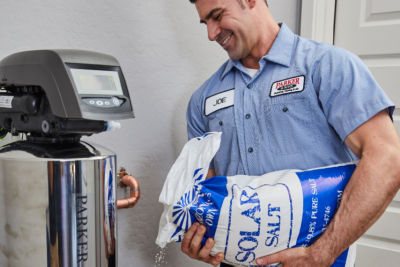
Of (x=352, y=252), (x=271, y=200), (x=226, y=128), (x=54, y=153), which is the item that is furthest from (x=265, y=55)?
(x=54, y=153)

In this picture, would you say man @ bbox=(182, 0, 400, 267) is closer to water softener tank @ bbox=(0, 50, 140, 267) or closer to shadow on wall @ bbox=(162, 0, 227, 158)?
shadow on wall @ bbox=(162, 0, 227, 158)

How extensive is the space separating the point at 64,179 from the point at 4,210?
0.10 m

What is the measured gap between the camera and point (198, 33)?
109 cm

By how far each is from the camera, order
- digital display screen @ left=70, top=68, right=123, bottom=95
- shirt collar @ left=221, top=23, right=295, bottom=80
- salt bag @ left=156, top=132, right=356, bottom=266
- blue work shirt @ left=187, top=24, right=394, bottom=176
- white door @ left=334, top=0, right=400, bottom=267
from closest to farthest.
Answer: digital display screen @ left=70, top=68, right=123, bottom=95 < salt bag @ left=156, top=132, right=356, bottom=266 < blue work shirt @ left=187, top=24, right=394, bottom=176 < shirt collar @ left=221, top=23, right=295, bottom=80 < white door @ left=334, top=0, right=400, bottom=267

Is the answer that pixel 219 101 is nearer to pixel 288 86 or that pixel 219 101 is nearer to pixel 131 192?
pixel 288 86

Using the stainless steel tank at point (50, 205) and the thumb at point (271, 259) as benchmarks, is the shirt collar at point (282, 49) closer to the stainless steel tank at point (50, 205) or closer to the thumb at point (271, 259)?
the thumb at point (271, 259)

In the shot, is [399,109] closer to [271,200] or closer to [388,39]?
[388,39]

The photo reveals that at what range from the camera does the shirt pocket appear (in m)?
0.83

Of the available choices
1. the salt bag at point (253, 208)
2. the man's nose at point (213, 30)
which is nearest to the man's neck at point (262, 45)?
the man's nose at point (213, 30)

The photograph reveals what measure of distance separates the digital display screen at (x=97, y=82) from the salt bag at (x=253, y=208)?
29 cm

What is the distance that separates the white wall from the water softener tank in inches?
12.8

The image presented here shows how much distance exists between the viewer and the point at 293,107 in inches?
33.3

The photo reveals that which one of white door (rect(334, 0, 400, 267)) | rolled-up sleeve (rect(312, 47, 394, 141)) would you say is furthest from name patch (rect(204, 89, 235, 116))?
white door (rect(334, 0, 400, 267))

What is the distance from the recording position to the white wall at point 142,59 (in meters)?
0.78
